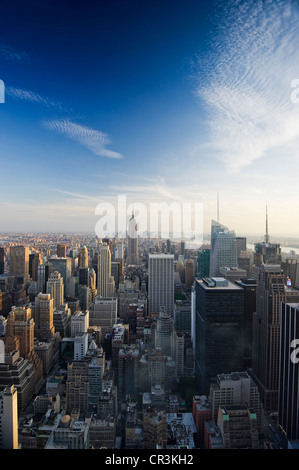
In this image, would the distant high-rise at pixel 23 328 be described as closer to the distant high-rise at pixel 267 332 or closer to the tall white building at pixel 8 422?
the tall white building at pixel 8 422

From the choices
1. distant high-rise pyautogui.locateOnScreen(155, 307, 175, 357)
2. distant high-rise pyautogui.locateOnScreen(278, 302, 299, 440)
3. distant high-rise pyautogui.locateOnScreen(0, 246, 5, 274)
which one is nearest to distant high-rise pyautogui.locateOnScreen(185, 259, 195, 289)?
distant high-rise pyautogui.locateOnScreen(155, 307, 175, 357)

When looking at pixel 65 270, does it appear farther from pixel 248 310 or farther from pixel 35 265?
pixel 248 310

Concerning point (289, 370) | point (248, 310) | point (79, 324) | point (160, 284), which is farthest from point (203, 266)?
point (289, 370)

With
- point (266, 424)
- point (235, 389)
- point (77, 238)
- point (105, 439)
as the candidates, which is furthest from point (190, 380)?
point (77, 238)

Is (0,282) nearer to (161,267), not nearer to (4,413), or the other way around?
(161,267)

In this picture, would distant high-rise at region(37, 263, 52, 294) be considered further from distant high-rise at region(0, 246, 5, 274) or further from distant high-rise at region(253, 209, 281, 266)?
distant high-rise at region(253, 209, 281, 266)

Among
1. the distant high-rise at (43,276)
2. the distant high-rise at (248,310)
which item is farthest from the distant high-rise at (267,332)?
the distant high-rise at (43,276)
